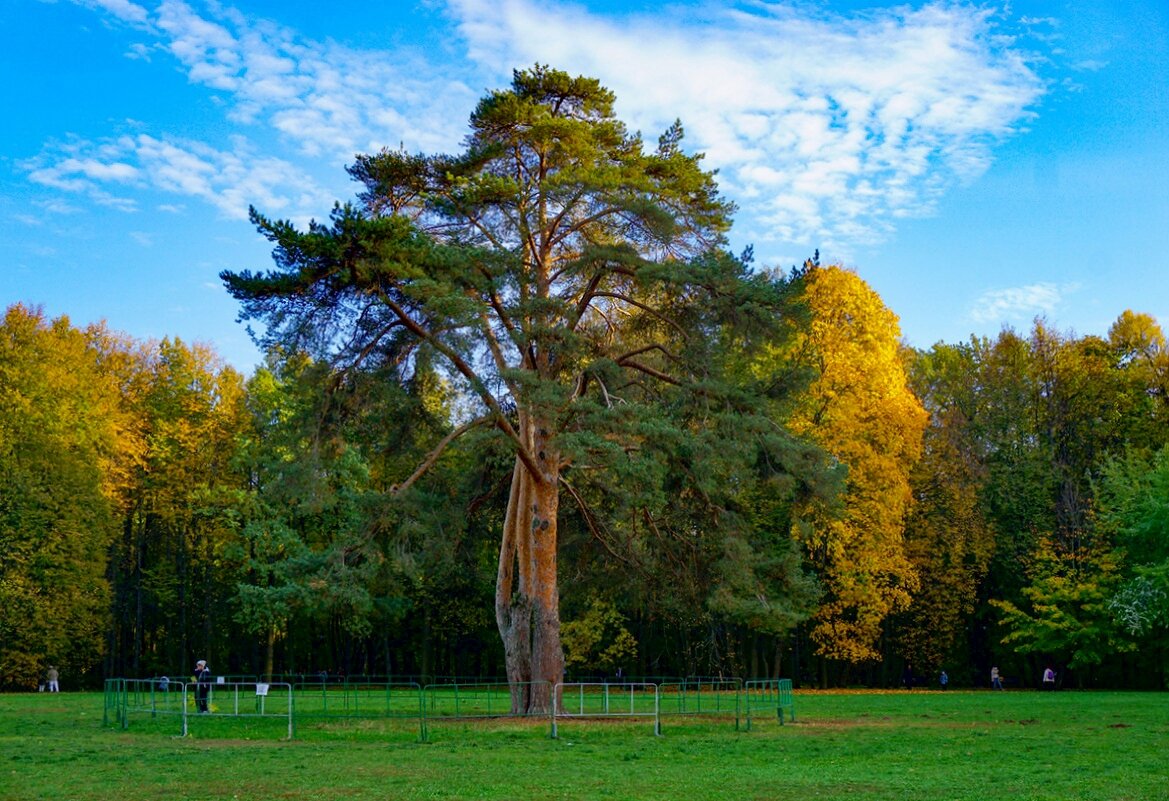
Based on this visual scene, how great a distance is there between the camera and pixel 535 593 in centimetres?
2902

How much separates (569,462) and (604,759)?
10324 millimetres

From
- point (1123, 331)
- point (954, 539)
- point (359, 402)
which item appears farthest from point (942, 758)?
point (1123, 331)

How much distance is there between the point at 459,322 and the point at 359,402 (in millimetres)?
3859

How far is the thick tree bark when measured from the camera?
28641mm

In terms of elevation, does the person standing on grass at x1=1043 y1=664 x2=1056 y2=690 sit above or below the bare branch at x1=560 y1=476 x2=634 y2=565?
below

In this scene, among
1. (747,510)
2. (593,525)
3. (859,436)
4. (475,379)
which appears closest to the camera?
(475,379)

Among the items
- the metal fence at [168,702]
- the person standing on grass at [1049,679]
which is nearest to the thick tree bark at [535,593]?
the metal fence at [168,702]

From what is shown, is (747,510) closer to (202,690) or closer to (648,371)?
(648,371)

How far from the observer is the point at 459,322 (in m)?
25.9

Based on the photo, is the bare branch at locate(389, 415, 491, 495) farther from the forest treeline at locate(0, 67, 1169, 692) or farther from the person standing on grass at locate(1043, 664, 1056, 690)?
the person standing on grass at locate(1043, 664, 1056, 690)

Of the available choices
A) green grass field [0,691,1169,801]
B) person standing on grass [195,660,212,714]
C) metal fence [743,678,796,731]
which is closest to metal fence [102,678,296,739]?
person standing on grass [195,660,212,714]

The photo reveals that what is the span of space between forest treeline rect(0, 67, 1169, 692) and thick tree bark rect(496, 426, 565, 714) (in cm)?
8

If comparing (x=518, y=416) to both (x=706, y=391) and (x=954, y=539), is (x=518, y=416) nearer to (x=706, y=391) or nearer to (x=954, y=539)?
(x=706, y=391)

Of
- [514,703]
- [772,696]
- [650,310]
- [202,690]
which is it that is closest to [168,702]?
[202,690]
